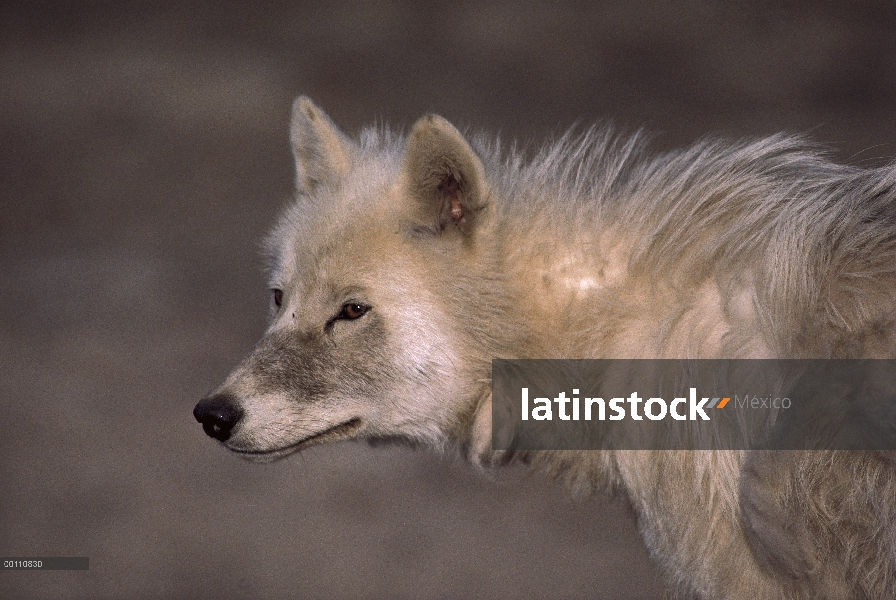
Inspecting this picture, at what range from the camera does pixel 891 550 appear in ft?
7.80

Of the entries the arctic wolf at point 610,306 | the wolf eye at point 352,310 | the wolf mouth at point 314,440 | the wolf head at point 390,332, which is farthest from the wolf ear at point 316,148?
the wolf mouth at point 314,440

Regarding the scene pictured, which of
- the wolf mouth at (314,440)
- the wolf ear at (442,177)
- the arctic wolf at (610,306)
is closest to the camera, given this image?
the arctic wolf at (610,306)

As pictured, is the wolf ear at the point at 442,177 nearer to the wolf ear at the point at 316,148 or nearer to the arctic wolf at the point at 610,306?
the arctic wolf at the point at 610,306

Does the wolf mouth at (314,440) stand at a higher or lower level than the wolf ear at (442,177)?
lower

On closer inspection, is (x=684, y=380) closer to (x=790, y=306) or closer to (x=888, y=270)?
(x=790, y=306)

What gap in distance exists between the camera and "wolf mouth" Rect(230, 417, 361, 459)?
287 cm

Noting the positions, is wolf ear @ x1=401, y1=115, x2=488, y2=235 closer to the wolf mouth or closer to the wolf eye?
the wolf eye

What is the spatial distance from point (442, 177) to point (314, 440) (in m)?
0.88

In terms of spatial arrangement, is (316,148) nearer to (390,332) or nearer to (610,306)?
(390,332)

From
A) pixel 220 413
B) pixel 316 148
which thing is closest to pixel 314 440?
pixel 220 413

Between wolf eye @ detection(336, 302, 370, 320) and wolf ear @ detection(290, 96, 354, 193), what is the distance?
548mm

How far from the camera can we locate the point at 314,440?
290cm

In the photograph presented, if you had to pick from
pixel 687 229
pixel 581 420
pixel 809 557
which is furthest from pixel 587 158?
pixel 809 557

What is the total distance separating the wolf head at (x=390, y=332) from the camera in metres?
2.82
